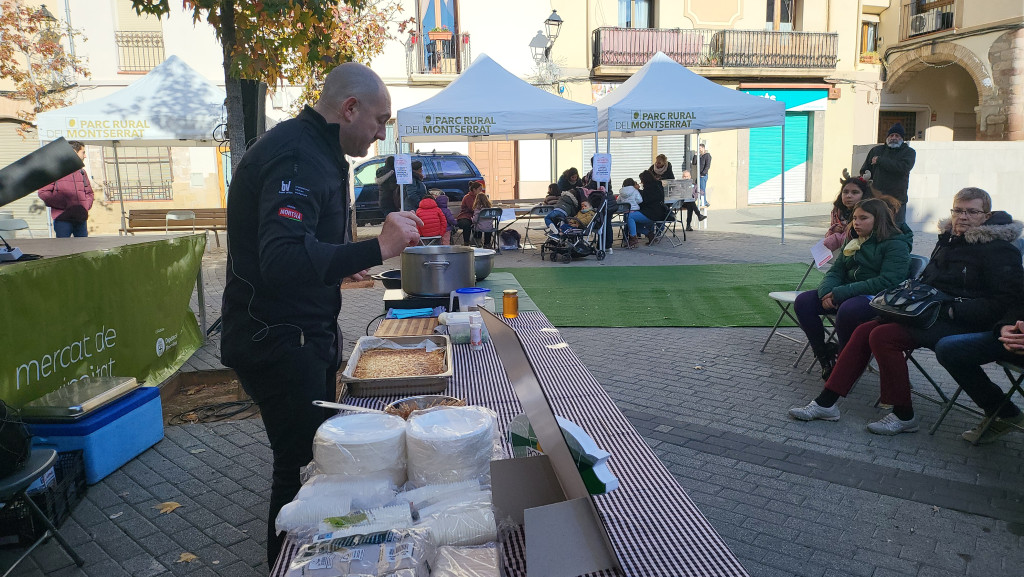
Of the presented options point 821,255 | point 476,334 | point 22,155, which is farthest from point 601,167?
point 22,155

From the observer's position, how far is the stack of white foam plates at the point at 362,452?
61.4 inches

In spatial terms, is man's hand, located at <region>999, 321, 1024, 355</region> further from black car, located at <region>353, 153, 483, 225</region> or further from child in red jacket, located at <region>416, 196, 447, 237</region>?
black car, located at <region>353, 153, 483, 225</region>

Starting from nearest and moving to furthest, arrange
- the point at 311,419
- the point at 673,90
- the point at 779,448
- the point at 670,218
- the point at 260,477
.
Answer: the point at 311,419
the point at 260,477
the point at 779,448
the point at 673,90
the point at 670,218

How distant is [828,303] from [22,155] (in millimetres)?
18139

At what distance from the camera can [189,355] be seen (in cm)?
564

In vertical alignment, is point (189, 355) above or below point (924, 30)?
below

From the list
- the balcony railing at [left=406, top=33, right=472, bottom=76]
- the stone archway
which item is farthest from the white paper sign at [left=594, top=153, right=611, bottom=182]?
the stone archway

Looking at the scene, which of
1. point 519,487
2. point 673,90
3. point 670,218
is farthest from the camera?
point 670,218

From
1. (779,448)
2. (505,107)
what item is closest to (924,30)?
(505,107)

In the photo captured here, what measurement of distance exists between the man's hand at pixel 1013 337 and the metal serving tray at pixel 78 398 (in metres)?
4.69

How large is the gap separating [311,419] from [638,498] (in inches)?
41.4

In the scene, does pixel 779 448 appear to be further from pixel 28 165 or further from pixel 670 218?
pixel 670 218

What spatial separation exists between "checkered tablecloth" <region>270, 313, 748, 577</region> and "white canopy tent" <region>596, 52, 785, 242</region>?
9056mm

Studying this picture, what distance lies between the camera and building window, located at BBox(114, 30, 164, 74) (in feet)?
57.9
